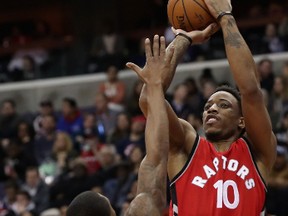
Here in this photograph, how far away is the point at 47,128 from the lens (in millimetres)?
13938

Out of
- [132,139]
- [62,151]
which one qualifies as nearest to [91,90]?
[62,151]

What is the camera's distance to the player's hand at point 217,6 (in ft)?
17.0

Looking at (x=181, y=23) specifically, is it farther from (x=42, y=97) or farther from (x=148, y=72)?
(x=42, y=97)

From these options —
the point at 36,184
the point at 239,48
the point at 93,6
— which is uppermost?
the point at 239,48

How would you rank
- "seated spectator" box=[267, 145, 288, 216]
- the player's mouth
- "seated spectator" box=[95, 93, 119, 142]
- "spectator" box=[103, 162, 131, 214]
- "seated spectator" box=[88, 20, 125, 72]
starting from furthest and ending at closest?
"seated spectator" box=[88, 20, 125, 72] < "seated spectator" box=[95, 93, 119, 142] < "spectator" box=[103, 162, 131, 214] < "seated spectator" box=[267, 145, 288, 216] < the player's mouth

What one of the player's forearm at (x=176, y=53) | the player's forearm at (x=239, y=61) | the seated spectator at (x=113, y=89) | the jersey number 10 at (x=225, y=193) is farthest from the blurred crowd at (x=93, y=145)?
the player's forearm at (x=176, y=53)

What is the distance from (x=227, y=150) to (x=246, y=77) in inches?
19.7

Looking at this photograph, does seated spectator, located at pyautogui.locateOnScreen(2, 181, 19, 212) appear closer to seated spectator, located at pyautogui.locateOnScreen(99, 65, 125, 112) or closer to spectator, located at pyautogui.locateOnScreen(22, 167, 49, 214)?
spectator, located at pyautogui.locateOnScreen(22, 167, 49, 214)

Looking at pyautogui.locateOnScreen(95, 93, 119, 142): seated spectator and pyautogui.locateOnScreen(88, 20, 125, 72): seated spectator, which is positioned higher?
pyautogui.locateOnScreen(88, 20, 125, 72): seated spectator

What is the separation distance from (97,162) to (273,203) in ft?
10.8

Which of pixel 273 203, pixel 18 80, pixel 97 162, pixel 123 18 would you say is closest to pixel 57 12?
pixel 123 18

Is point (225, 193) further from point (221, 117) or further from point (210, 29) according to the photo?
point (210, 29)

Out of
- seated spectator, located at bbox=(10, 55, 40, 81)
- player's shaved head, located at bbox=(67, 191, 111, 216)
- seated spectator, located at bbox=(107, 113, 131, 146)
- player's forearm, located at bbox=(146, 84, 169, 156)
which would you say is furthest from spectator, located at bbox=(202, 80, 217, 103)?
player's shaved head, located at bbox=(67, 191, 111, 216)

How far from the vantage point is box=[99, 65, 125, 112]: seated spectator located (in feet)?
47.0
